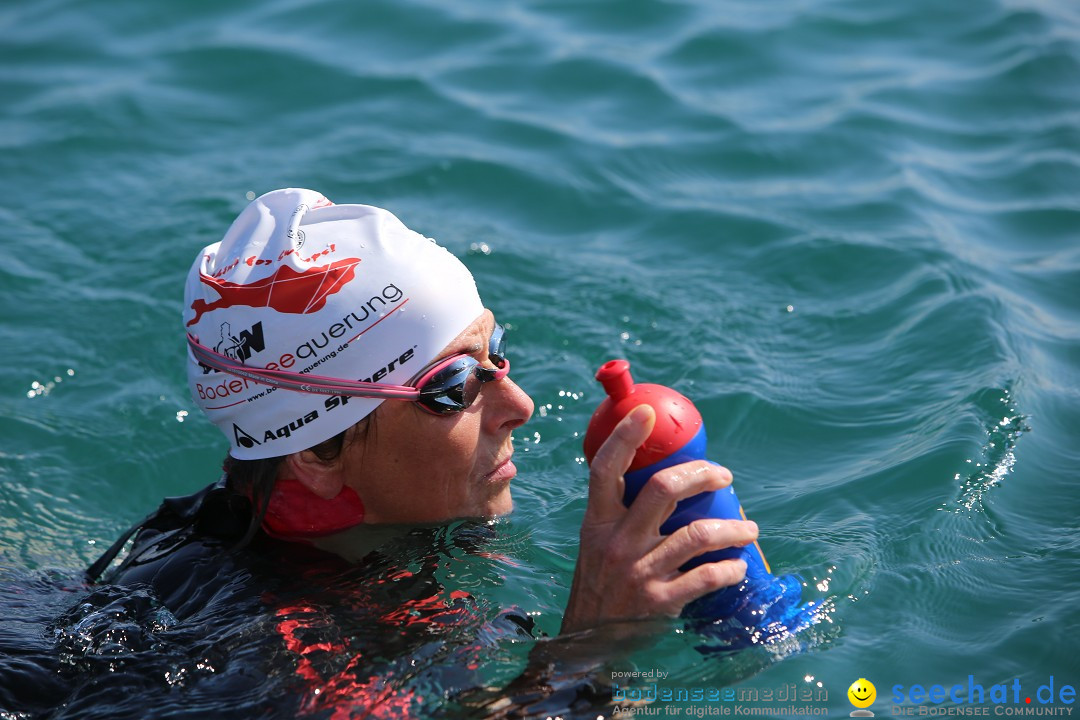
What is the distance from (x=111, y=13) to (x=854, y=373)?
8313 mm

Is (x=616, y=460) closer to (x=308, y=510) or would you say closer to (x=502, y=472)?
(x=502, y=472)

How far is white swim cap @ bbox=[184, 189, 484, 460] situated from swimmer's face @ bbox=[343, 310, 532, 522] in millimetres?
91

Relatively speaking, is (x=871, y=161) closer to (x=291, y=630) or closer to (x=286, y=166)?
(x=286, y=166)

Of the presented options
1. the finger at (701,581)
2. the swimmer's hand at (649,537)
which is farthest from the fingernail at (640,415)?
the finger at (701,581)

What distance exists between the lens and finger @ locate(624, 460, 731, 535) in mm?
3203

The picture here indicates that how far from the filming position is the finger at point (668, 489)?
3203mm

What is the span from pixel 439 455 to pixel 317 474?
42 cm

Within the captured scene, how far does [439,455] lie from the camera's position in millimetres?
Result: 3932

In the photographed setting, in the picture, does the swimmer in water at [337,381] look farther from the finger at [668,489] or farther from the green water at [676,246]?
the finger at [668,489]

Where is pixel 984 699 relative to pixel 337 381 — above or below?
below

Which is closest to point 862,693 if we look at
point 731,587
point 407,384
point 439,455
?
point 731,587

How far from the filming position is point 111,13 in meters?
11.2

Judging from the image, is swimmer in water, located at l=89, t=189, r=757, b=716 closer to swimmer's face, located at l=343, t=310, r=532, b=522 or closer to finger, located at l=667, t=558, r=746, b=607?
swimmer's face, located at l=343, t=310, r=532, b=522

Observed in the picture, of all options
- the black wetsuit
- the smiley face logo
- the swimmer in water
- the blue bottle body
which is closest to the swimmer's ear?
the swimmer in water
